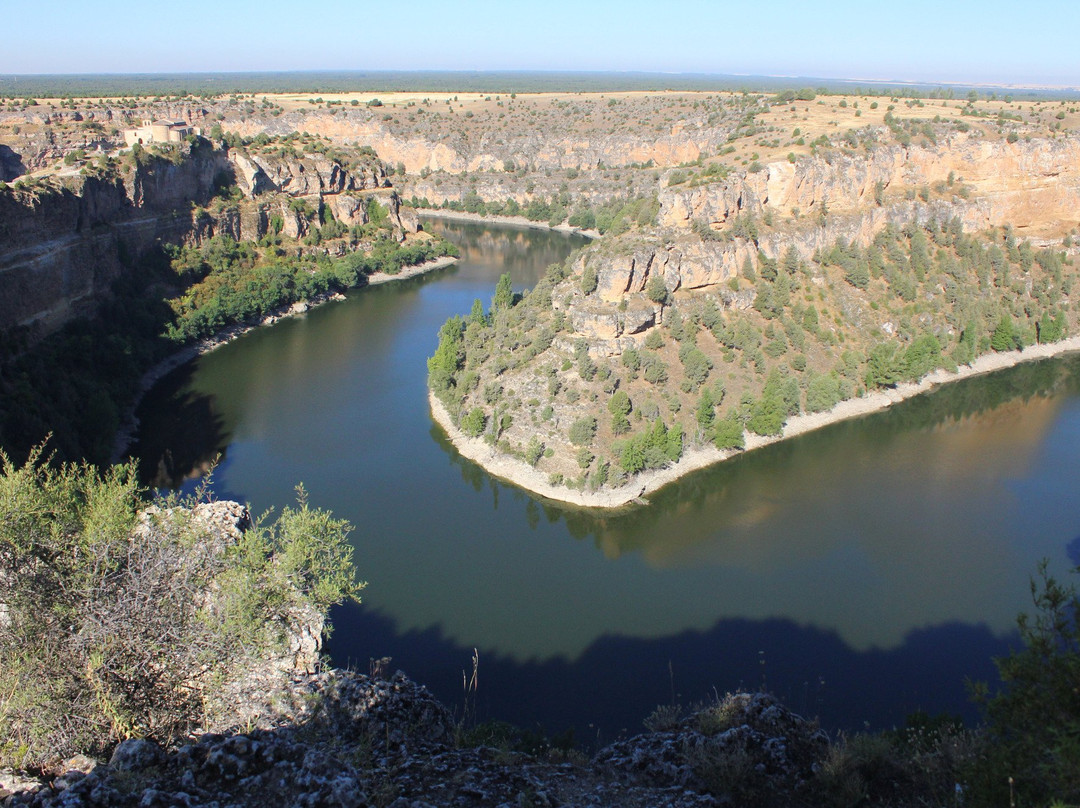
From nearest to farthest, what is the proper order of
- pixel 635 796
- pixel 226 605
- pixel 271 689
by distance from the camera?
→ pixel 635 796 < pixel 271 689 < pixel 226 605

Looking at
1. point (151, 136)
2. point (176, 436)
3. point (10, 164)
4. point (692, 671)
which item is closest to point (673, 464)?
point (692, 671)

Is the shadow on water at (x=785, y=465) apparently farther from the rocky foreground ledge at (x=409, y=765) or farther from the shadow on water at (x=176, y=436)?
the rocky foreground ledge at (x=409, y=765)

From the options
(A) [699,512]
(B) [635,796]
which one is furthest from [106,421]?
(B) [635,796]

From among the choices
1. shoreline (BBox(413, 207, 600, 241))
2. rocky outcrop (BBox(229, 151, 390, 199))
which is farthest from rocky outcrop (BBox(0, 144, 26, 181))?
shoreline (BBox(413, 207, 600, 241))

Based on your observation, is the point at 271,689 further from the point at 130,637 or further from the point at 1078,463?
the point at 1078,463

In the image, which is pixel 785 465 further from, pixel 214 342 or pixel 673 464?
pixel 214 342

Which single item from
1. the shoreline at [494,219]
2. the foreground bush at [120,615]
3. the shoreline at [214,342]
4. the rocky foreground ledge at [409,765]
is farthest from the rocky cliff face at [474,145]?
the rocky foreground ledge at [409,765]
